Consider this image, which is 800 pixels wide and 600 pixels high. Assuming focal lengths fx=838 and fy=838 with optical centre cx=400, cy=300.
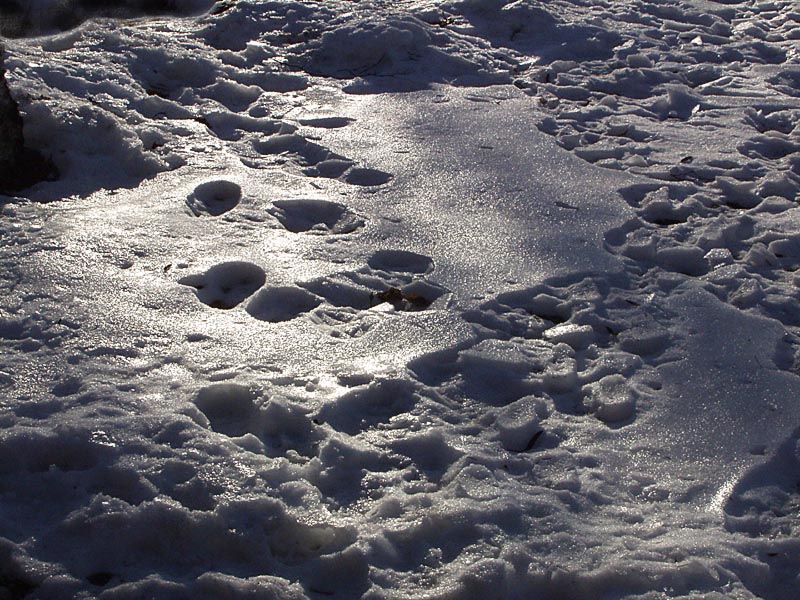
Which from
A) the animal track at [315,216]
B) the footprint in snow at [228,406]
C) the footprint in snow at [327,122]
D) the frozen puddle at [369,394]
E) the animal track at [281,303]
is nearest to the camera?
the frozen puddle at [369,394]

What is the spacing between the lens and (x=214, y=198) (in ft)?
12.5

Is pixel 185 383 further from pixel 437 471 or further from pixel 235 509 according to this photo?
pixel 437 471

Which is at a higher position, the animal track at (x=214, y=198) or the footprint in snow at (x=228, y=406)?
the animal track at (x=214, y=198)

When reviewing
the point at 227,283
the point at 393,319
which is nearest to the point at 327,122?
the point at 227,283

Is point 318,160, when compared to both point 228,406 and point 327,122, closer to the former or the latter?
point 327,122

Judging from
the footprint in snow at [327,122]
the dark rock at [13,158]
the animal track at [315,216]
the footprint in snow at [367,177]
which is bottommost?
the animal track at [315,216]

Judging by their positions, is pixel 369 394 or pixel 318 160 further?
pixel 318 160

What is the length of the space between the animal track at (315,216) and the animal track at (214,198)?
0.72 ft

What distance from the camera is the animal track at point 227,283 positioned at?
3.17 meters

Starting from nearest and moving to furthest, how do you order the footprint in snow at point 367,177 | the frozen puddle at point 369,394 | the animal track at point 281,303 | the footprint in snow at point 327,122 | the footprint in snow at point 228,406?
the frozen puddle at point 369,394, the footprint in snow at point 228,406, the animal track at point 281,303, the footprint in snow at point 367,177, the footprint in snow at point 327,122

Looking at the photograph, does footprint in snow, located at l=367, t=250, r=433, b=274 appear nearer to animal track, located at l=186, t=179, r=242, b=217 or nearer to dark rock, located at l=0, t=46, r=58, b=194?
animal track, located at l=186, t=179, r=242, b=217

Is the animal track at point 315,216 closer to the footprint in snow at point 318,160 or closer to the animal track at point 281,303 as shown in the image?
A: the footprint in snow at point 318,160

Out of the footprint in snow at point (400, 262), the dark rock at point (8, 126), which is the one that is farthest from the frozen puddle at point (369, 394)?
the dark rock at point (8, 126)

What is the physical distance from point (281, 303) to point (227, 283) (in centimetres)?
26
